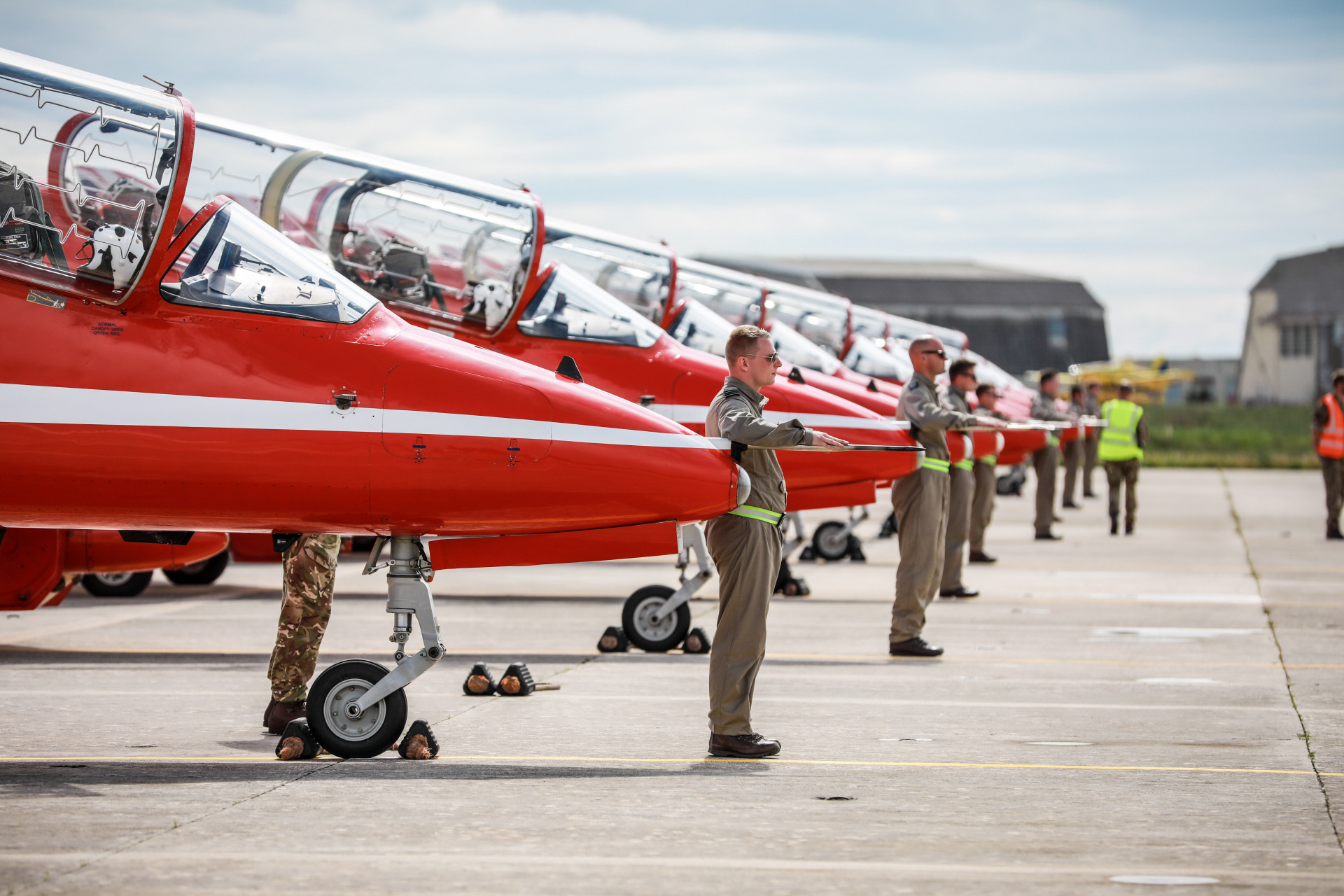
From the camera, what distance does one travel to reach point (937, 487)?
11047mm

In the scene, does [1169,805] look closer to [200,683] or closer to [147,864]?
[147,864]

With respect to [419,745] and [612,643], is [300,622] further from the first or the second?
[612,643]

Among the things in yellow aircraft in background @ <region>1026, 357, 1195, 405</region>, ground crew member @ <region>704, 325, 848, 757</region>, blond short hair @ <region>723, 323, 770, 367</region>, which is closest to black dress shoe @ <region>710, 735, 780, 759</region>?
ground crew member @ <region>704, 325, 848, 757</region>

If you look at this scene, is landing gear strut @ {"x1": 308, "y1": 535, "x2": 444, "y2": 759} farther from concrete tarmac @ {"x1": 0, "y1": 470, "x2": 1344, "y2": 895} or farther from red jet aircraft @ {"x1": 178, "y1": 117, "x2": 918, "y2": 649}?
red jet aircraft @ {"x1": 178, "y1": 117, "x2": 918, "y2": 649}

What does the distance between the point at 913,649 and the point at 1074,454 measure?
59.0 feet

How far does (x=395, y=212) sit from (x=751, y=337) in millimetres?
4123

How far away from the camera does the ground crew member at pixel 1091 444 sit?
31.6 metres

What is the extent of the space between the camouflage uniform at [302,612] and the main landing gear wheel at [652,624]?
3.50 m

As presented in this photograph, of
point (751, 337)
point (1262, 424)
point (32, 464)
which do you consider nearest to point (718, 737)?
point (751, 337)

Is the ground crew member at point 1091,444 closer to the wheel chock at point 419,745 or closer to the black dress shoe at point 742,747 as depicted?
the black dress shoe at point 742,747

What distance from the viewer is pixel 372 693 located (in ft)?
23.0

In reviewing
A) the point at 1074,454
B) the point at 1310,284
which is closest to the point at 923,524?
the point at 1074,454

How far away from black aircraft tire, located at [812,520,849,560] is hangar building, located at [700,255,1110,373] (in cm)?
5992

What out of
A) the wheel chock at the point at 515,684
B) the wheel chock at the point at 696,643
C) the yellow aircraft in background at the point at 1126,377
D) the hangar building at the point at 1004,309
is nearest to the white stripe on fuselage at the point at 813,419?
the wheel chock at the point at 696,643
